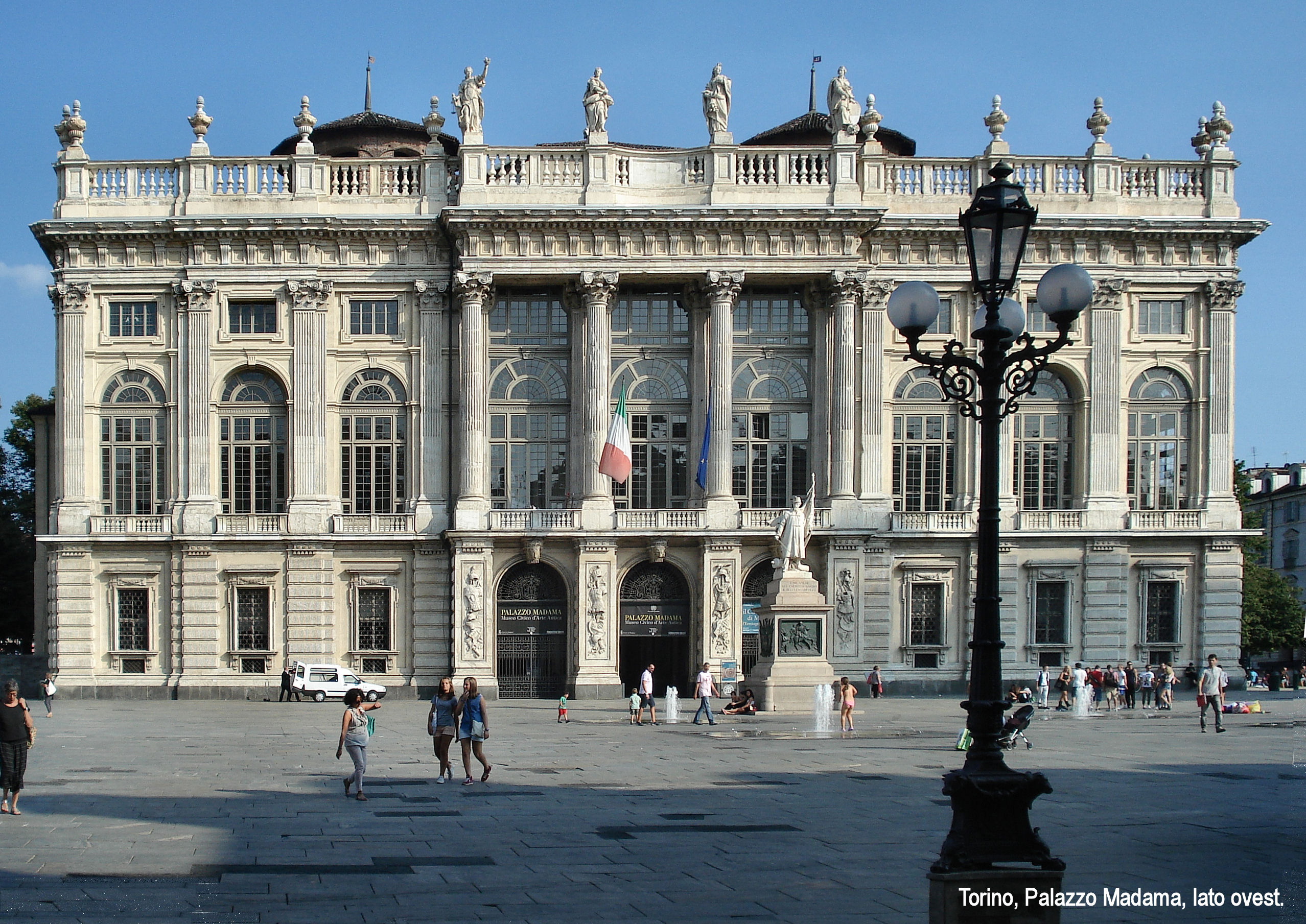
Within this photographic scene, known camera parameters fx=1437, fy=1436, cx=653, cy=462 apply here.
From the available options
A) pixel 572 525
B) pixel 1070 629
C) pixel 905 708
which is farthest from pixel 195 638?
pixel 1070 629

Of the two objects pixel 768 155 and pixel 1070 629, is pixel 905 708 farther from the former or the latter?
pixel 768 155

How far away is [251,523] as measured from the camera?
52219 millimetres

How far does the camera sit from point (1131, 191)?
178 feet

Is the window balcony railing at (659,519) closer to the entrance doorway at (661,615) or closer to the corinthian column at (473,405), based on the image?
the entrance doorway at (661,615)

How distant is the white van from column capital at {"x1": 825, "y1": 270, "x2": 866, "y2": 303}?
2143 centimetres

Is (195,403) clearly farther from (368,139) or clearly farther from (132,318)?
(368,139)

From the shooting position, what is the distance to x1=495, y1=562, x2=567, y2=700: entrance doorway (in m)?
52.0

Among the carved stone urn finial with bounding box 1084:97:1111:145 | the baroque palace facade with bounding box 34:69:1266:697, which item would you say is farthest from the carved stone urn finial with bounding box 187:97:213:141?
the carved stone urn finial with bounding box 1084:97:1111:145

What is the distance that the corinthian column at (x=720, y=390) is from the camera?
2012 inches

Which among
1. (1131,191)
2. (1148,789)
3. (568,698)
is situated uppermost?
(1131,191)

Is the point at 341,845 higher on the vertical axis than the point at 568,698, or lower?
higher

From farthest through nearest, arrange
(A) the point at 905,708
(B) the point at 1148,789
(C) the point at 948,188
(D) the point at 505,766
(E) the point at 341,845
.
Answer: (C) the point at 948,188, (A) the point at 905,708, (D) the point at 505,766, (B) the point at 1148,789, (E) the point at 341,845

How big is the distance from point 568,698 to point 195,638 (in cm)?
1386

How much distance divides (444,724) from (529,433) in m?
29.4
